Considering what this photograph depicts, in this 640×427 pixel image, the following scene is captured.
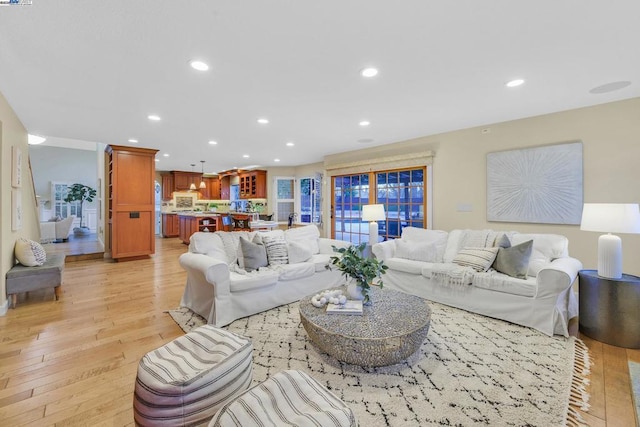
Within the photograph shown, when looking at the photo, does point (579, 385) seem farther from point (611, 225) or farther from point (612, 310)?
point (611, 225)

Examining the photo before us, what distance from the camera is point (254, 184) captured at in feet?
29.8

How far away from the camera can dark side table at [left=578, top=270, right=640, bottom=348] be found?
2.36 metres

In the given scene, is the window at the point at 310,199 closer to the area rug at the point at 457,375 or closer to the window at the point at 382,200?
the window at the point at 382,200

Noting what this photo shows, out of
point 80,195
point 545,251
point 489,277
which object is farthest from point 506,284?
point 80,195

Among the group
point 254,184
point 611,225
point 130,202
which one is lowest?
point 611,225

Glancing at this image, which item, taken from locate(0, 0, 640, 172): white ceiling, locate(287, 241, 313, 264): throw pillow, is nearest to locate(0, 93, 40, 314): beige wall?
locate(0, 0, 640, 172): white ceiling

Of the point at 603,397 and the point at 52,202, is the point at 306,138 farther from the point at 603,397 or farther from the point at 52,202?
the point at 52,202

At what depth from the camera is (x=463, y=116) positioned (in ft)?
12.5

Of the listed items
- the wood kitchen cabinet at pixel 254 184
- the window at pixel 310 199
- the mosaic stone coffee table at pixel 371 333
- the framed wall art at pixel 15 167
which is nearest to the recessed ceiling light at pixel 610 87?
the mosaic stone coffee table at pixel 371 333

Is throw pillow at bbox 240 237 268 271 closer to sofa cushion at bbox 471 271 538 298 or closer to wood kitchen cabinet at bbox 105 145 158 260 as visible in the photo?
sofa cushion at bbox 471 271 538 298

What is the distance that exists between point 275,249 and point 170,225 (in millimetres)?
7794

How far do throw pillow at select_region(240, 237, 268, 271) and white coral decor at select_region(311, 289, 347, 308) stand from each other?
1042 millimetres

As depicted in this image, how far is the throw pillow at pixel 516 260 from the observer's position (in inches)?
115

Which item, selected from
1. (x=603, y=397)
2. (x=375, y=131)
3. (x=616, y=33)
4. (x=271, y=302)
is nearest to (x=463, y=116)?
(x=375, y=131)
